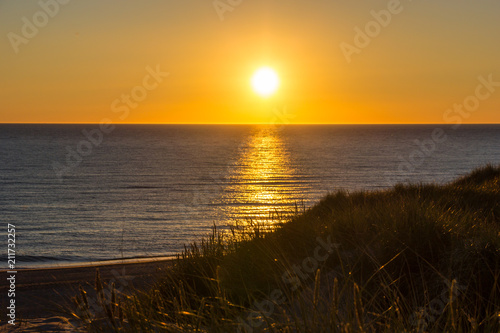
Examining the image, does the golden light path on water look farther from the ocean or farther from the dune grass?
the dune grass

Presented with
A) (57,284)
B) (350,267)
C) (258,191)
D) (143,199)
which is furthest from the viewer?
(258,191)

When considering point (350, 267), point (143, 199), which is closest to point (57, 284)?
point (350, 267)

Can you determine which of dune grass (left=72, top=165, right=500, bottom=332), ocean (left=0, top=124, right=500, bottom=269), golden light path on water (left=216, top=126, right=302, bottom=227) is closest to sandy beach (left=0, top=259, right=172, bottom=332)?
ocean (left=0, top=124, right=500, bottom=269)

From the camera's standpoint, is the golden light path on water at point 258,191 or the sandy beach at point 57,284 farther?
the golden light path on water at point 258,191

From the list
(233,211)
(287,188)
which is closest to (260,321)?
(233,211)

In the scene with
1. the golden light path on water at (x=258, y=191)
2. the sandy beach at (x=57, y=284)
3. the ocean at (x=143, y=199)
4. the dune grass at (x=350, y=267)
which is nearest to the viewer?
the dune grass at (x=350, y=267)

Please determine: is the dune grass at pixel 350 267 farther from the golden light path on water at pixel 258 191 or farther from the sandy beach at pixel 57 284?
the golden light path on water at pixel 258 191

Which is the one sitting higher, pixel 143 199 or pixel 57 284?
pixel 143 199

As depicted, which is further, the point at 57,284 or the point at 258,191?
the point at 258,191

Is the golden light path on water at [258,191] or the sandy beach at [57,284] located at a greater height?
the golden light path on water at [258,191]

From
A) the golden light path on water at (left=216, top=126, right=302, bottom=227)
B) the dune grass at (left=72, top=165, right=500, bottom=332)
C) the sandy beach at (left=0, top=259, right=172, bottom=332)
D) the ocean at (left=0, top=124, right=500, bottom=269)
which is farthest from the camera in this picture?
the golden light path on water at (left=216, top=126, right=302, bottom=227)

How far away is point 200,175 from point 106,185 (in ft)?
53.5

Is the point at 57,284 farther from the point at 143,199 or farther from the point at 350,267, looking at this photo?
the point at 143,199

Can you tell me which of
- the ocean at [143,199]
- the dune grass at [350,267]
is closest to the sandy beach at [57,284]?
the ocean at [143,199]
